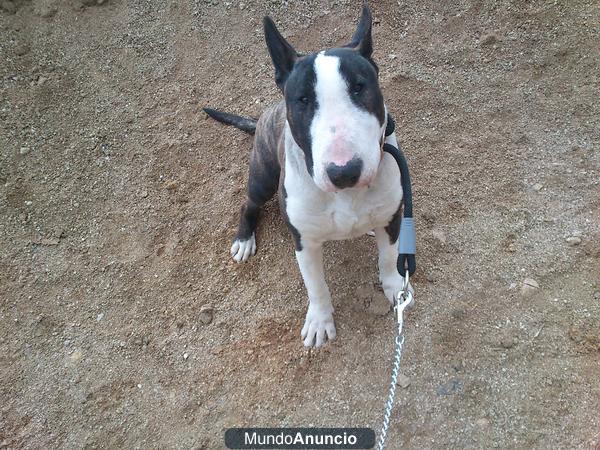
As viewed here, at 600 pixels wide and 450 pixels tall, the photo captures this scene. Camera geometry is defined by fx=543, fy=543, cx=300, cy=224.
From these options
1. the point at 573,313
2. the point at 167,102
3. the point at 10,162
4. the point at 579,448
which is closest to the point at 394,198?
the point at 573,313

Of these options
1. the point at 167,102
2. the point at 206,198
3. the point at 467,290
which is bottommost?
Result: the point at 467,290

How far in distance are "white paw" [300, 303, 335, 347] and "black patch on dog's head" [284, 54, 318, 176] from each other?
1149 mm

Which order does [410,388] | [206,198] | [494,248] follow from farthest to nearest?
[206,198] < [494,248] < [410,388]

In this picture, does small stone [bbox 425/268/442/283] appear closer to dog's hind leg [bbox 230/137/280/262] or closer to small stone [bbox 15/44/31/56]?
dog's hind leg [bbox 230/137/280/262]

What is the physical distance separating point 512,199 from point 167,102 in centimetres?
276

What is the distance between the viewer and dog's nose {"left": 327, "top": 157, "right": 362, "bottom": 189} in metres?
1.91

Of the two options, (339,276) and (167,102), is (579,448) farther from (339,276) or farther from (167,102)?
(167,102)

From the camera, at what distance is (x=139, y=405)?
10.0 ft

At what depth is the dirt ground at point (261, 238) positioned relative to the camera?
2908 millimetres

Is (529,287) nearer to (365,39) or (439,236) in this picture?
(439,236)

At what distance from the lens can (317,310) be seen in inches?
121

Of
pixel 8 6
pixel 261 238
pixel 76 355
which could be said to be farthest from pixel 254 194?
pixel 8 6

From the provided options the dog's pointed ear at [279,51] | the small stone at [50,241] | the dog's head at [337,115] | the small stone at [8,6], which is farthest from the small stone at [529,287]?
the small stone at [8,6]

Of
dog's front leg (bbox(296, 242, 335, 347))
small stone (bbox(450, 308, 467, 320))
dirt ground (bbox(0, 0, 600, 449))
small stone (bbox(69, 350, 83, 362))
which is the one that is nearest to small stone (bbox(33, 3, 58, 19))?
dirt ground (bbox(0, 0, 600, 449))
